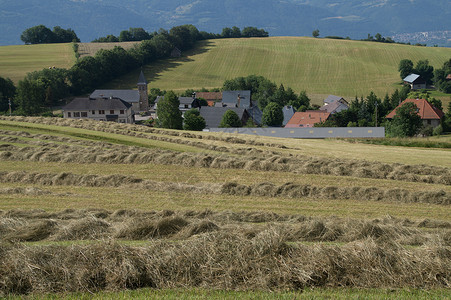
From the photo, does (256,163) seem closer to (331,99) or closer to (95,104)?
(95,104)

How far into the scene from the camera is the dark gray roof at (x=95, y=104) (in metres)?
94.9

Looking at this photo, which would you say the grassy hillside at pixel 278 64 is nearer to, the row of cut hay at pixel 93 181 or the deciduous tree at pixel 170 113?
the deciduous tree at pixel 170 113

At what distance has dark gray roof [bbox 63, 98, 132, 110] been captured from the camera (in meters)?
94.9

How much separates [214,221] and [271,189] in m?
6.32

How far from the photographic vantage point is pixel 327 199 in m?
17.9

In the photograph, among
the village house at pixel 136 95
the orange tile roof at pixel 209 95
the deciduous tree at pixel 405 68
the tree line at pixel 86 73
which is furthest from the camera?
Result: the deciduous tree at pixel 405 68

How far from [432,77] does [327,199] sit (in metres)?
125

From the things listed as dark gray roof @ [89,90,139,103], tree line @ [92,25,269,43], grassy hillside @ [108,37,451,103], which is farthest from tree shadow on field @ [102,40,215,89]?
tree line @ [92,25,269,43]

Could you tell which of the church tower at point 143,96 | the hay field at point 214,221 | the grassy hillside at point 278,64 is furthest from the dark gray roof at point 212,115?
the hay field at point 214,221

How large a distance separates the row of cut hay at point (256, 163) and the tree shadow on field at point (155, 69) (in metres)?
109

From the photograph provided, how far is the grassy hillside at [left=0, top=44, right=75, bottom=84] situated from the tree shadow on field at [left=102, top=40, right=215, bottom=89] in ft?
51.8

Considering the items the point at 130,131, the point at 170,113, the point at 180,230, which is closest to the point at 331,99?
the point at 170,113

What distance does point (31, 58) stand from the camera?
141 meters

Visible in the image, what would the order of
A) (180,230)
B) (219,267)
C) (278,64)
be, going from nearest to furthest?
(219,267)
(180,230)
(278,64)
